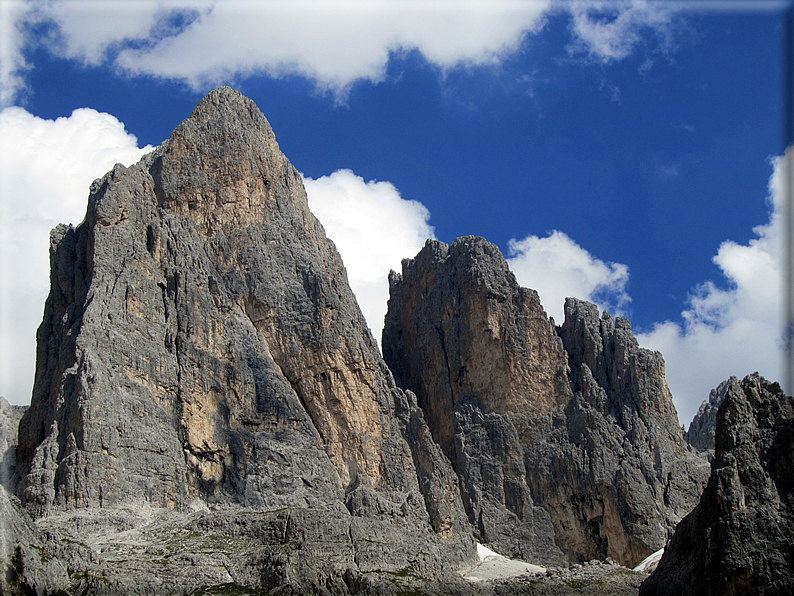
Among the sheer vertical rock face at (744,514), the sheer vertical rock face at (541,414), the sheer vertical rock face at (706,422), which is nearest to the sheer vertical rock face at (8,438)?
the sheer vertical rock face at (541,414)

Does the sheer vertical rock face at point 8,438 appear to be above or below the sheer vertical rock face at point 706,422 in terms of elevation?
below

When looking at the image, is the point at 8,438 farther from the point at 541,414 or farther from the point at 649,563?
the point at 649,563

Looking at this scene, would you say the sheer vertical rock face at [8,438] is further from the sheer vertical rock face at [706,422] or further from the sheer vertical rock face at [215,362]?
the sheer vertical rock face at [706,422]

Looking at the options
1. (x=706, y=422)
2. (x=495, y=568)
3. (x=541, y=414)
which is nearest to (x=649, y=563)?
(x=495, y=568)

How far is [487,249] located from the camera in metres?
156

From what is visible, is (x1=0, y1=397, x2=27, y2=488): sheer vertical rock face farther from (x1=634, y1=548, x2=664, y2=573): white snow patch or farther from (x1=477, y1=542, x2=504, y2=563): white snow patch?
(x1=634, y1=548, x2=664, y2=573): white snow patch

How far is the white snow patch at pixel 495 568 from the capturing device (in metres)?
123

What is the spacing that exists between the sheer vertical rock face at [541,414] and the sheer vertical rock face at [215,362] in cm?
944

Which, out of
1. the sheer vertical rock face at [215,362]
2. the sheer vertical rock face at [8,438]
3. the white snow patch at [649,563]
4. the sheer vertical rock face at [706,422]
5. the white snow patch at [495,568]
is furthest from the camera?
the sheer vertical rock face at [706,422]

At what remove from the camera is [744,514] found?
6844 cm

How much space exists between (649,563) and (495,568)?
18119 millimetres

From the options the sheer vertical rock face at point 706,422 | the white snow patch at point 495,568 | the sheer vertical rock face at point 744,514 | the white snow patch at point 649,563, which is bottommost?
the white snow patch at point 495,568

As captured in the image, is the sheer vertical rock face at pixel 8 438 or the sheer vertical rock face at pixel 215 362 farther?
the sheer vertical rock face at pixel 8 438

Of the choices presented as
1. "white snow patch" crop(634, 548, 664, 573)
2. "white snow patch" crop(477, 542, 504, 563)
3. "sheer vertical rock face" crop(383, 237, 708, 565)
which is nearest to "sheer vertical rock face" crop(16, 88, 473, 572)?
"white snow patch" crop(477, 542, 504, 563)
